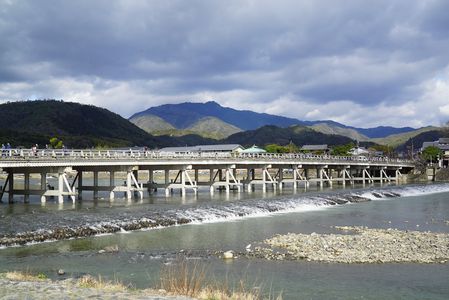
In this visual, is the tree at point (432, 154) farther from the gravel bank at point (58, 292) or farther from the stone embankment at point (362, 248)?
the gravel bank at point (58, 292)

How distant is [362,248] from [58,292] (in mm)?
15217

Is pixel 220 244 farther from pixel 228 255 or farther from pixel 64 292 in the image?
pixel 64 292

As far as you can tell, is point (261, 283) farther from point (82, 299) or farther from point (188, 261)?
point (82, 299)

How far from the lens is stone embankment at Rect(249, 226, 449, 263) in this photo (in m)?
20.5

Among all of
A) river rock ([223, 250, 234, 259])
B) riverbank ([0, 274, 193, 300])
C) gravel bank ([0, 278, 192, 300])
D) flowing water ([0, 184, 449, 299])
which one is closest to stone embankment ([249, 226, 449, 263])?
flowing water ([0, 184, 449, 299])

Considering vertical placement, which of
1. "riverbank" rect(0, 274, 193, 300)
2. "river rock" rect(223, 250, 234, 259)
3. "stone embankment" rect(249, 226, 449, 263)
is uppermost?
"riverbank" rect(0, 274, 193, 300)

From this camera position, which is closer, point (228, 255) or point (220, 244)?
point (228, 255)

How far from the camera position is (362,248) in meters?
22.4

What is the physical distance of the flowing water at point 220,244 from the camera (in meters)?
16.6

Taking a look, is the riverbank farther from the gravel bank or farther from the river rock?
the river rock

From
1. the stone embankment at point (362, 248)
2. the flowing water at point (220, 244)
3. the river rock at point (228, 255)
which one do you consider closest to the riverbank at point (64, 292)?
the flowing water at point (220, 244)

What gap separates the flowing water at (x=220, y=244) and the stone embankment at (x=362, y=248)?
3.11ft

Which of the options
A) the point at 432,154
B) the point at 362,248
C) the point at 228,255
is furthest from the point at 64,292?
the point at 432,154

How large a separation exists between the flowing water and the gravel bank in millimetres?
3545
